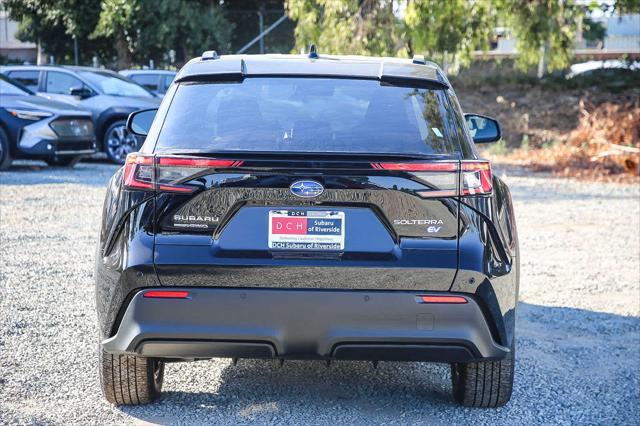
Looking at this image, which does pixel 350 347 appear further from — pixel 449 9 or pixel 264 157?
pixel 449 9

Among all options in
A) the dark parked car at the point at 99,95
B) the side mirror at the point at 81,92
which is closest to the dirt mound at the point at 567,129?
the dark parked car at the point at 99,95

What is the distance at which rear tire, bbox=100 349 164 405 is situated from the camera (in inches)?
177

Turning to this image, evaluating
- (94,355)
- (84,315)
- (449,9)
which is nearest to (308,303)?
(94,355)

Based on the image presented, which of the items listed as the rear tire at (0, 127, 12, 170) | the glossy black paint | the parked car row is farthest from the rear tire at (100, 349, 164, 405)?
the rear tire at (0, 127, 12, 170)

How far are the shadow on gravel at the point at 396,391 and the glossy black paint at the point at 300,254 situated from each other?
2.66 feet

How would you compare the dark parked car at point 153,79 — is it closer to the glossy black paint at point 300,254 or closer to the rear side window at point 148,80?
the rear side window at point 148,80

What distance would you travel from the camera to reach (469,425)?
14.8 feet

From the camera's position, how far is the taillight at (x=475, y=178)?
415cm

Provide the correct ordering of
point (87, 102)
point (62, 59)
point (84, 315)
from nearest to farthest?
point (84, 315), point (87, 102), point (62, 59)

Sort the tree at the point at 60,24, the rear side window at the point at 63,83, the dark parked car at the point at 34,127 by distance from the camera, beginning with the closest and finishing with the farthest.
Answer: the dark parked car at the point at 34,127, the rear side window at the point at 63,83, the tree at the point at 60,24

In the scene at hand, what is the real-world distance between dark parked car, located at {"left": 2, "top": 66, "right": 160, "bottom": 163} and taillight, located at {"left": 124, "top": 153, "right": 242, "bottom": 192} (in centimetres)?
1392

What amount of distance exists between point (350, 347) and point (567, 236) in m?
7.25

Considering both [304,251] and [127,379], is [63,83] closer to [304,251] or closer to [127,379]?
[127,379]

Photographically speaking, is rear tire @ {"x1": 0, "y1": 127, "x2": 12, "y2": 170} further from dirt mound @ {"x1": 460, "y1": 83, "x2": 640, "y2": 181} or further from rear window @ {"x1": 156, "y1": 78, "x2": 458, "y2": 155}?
rear window @ {"x1": 156, "y1": 78, "x2": 458, "y2": 155}
